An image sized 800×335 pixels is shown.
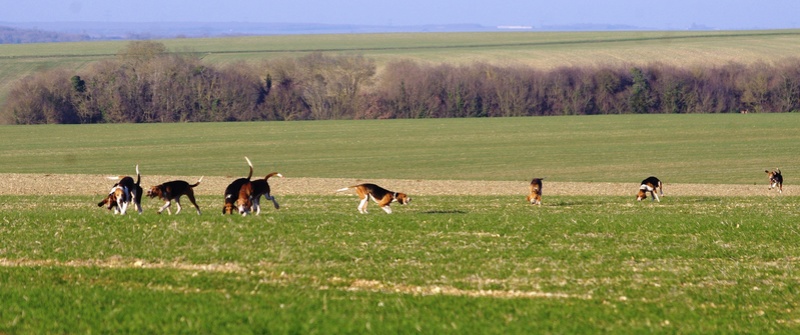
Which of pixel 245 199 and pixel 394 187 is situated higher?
pixel 245 199

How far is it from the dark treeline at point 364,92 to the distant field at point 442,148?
614 centimetres

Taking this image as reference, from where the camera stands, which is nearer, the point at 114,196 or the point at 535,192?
the point at 114,196

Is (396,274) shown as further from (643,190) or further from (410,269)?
(643,190)

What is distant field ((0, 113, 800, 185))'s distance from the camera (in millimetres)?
50656

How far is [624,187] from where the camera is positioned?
4047 cm

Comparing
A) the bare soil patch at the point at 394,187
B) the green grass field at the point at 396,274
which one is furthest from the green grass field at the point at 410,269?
the bare soil patch at the point at 394,187

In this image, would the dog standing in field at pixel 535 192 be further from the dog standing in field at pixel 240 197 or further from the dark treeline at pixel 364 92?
the dark treeline at pixel 364 92

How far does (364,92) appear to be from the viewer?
97.2 metres

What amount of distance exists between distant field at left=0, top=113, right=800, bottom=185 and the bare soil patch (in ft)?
13.9

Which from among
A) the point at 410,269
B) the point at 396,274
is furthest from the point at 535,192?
the point at 396,274

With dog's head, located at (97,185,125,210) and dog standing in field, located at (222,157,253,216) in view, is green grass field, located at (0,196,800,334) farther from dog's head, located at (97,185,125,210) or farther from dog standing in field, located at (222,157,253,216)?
dog standing in field, located at (222,157,253,216)

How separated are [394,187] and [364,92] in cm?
5765

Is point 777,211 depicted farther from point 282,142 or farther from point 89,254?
point 282,142

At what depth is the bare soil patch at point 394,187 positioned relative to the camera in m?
36.8
